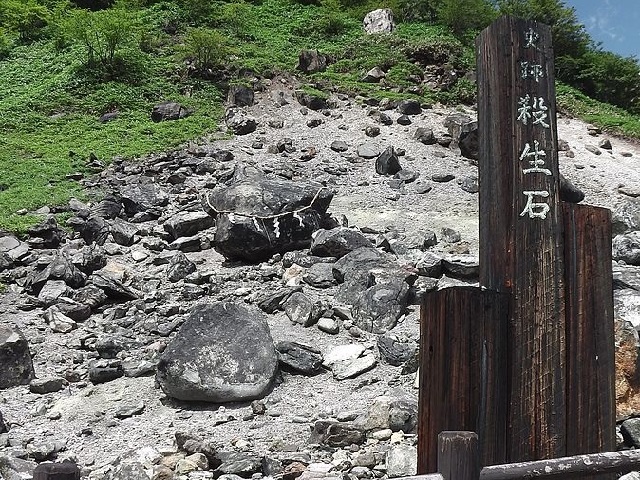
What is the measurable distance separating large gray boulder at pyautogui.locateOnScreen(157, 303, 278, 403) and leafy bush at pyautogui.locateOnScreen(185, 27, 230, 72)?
11.2 m

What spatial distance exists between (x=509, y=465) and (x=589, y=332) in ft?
2.48

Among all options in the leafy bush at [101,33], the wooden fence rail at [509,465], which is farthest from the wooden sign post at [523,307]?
the leafy bush at [101,33]

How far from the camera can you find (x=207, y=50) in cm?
1511

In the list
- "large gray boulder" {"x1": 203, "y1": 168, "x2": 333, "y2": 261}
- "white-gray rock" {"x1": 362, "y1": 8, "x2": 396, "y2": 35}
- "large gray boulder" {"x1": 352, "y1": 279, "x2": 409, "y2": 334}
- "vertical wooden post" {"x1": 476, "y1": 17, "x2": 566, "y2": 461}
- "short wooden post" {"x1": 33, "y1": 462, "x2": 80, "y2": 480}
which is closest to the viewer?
"short wooden post" {"x1": 33, "y1": 462, "x2": 80, "y2": 480}

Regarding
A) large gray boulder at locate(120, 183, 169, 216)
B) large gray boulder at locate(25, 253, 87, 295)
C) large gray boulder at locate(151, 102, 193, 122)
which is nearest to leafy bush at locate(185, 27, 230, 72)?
large gray boulder at locate(151, 102, 193, 122)

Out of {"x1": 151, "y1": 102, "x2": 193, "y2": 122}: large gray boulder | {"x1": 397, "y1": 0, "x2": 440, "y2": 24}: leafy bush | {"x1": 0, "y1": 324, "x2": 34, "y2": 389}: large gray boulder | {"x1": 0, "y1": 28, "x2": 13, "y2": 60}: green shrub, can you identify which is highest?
{"x1": 397, "y1": 0, "x2": 440, "y2": 24}: leafy bush

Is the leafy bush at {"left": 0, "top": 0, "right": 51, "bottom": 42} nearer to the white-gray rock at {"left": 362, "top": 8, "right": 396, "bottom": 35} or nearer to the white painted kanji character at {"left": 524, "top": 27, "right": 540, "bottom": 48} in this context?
the white-gray rock at {"left": 362, "top": 8, "right": 396, "bottom": 35}

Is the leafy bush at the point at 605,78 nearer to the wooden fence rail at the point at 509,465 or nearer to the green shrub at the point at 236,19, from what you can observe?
the green shrub at the point at 236,19

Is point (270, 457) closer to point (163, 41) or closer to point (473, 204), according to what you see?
point (473, 204)

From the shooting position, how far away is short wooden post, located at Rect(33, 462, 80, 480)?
5.22 feet

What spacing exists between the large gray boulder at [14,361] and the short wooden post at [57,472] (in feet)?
14.3

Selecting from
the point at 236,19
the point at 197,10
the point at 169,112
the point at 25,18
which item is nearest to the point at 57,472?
the point at 169,112

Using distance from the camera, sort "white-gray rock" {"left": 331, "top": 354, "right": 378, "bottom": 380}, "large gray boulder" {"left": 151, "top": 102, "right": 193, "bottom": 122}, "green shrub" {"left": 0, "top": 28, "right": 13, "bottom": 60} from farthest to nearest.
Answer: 1. "green shrub" {"left": 0, "top": 28, "right": 13, "bottom": 60}
2. "large gray boulder" {"left": 151, "top": 102, "right": 193, "bottom": 122}
3. "white-gray rock" {"left": 331, "top": 354, "right": 378, "bottom": 380}

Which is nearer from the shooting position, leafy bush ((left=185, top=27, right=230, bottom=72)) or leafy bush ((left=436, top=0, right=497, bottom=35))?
leafy bush ((left=185, top=27, right=230, bottom=72))
